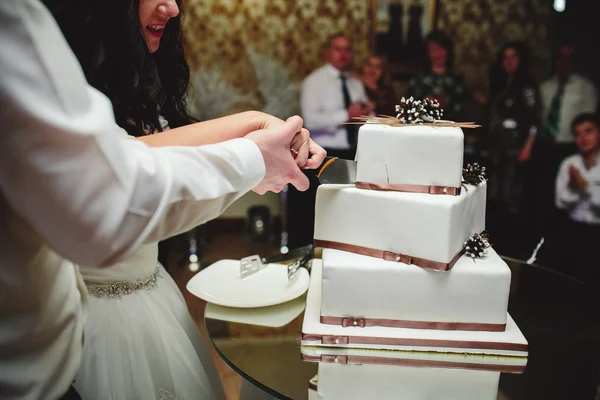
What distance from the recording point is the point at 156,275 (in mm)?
1564

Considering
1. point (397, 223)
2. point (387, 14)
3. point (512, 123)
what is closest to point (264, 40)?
point (387, 14)

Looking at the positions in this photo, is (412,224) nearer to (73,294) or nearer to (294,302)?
(294,302)

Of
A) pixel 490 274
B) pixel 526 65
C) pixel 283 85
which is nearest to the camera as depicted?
pixel 490 274

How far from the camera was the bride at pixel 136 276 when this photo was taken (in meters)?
1.30

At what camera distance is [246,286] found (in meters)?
1.67

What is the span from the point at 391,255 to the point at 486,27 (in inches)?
245

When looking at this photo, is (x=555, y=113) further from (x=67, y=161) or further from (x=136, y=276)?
Result: (x=67, y=161)

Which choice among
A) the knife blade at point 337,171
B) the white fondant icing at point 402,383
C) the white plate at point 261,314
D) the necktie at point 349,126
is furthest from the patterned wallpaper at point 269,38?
the white fondant icing at point 402,383

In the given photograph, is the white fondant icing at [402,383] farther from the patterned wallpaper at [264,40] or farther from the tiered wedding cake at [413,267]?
the patterned wallpaper at [264,40]

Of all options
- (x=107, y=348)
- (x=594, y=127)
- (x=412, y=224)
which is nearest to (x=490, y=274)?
(x=412, y=224)

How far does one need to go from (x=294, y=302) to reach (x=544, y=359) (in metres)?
0.74

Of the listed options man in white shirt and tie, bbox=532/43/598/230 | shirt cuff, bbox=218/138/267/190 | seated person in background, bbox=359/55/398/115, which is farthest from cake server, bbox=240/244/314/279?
man in white shirt and tie, bbox=532/43/598/230

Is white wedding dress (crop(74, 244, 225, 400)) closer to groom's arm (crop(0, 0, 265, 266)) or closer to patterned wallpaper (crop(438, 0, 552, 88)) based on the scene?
groom's arm (crop(0, 0, 265, 266))

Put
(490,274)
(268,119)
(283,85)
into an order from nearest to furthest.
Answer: (490,274) < (268,119) < (283,85)
